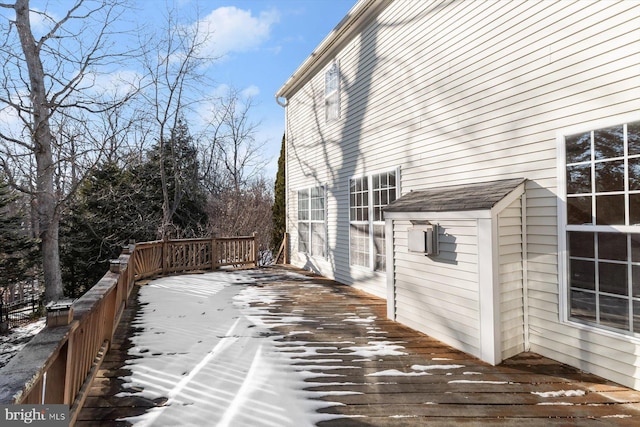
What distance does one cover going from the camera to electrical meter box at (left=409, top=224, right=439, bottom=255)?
3.85 metres

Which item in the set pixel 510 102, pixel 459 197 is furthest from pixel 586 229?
pixel 510 102

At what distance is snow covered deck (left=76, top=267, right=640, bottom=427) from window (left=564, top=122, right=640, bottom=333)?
61 cm

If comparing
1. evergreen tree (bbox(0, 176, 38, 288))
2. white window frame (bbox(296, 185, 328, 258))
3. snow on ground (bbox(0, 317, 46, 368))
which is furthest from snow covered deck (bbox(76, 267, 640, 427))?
evergreen tree (bbox(0, 176, 38, 288))

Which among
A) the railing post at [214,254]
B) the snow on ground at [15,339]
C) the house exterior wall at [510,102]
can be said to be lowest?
the snow on ground at [15,339]

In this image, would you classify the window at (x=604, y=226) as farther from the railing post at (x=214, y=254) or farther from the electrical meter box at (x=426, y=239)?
the railing post at (x=214, y=254)

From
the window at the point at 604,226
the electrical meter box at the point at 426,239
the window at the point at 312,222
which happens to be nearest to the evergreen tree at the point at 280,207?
the window at the point at 312,222

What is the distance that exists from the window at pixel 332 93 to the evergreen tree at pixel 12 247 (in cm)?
1254

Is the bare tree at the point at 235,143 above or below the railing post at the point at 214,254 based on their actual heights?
above

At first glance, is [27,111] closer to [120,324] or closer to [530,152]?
[120,324]

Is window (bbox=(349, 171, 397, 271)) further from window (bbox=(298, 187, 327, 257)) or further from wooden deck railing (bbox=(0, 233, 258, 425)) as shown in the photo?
wooden deck railing (bbox=(0, 233, 258, 425))

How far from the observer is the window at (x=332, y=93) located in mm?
7438

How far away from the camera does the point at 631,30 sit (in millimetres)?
2666

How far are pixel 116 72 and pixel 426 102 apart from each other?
11.6 meters

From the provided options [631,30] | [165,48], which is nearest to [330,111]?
[631,30]
